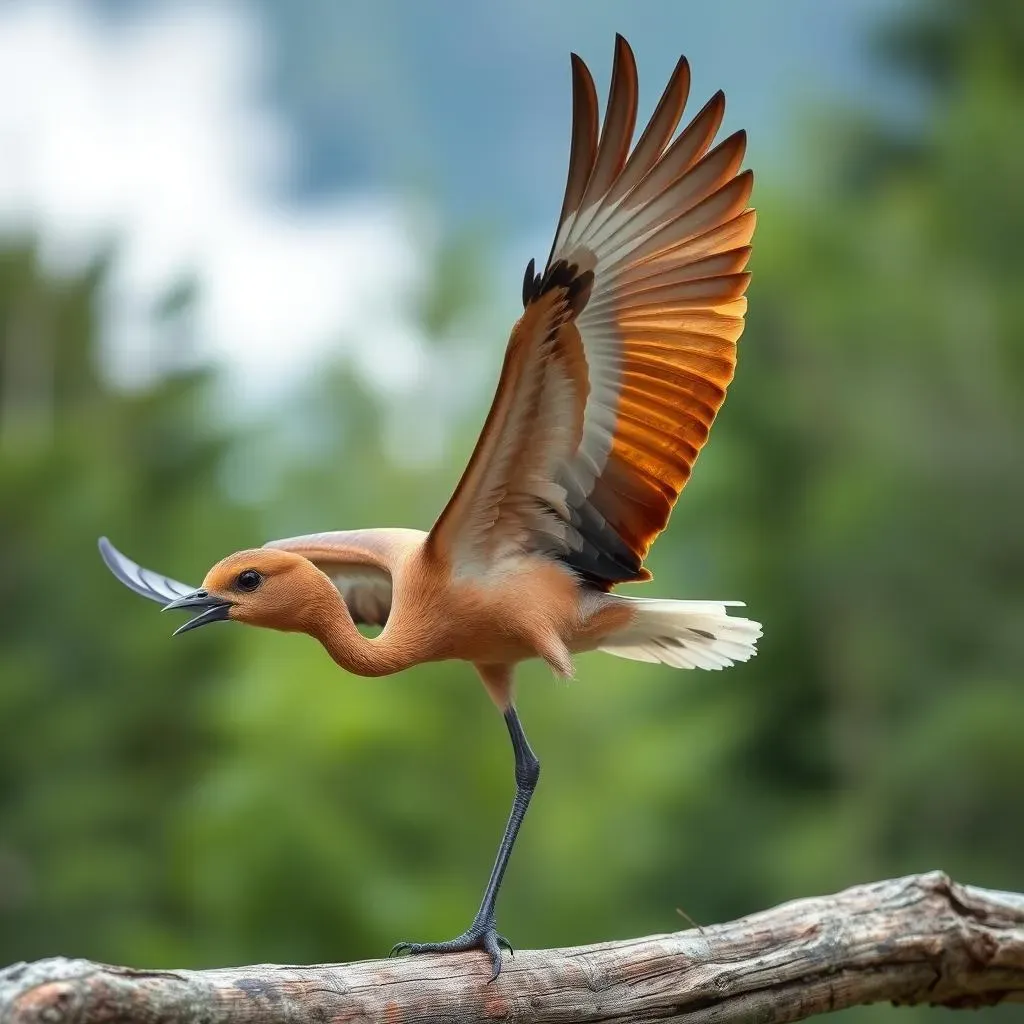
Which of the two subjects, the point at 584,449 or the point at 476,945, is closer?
the point at 476,945

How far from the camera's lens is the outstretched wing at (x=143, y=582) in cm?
442

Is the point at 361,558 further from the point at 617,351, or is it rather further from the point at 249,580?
the point at 617,351

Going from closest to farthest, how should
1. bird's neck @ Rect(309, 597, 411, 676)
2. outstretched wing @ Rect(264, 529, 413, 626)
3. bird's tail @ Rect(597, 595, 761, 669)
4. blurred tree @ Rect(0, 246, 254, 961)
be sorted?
bird's neck @ Rect(309, 597, 411, 676) < bird's tail @ Rect(597, 595, 761, 669) < outstretched wing @ Rect(264, 529, 413, 626) < blurred tree @ Rect(0, 246, 254, 961)

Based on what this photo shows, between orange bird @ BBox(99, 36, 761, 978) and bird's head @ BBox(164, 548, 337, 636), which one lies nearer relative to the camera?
orange bird @ BBox(99, 36, 761, 978)

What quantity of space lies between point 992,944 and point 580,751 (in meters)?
9.89

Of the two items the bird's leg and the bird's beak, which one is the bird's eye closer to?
the bird's beak

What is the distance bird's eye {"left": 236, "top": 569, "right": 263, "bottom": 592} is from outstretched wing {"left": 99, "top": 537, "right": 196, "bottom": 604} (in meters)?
0.63

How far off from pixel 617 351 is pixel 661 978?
169 centimetres

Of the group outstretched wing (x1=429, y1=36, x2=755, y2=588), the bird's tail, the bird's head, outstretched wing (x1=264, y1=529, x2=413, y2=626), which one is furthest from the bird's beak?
the bird's tail

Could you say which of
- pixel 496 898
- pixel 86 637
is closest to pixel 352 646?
pixel 496 898

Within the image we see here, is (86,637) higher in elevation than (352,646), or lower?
higher

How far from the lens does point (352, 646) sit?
386cm

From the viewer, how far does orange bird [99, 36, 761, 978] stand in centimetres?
361

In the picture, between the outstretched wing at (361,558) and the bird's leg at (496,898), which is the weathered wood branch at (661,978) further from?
the outstretched wing at (361,558)
